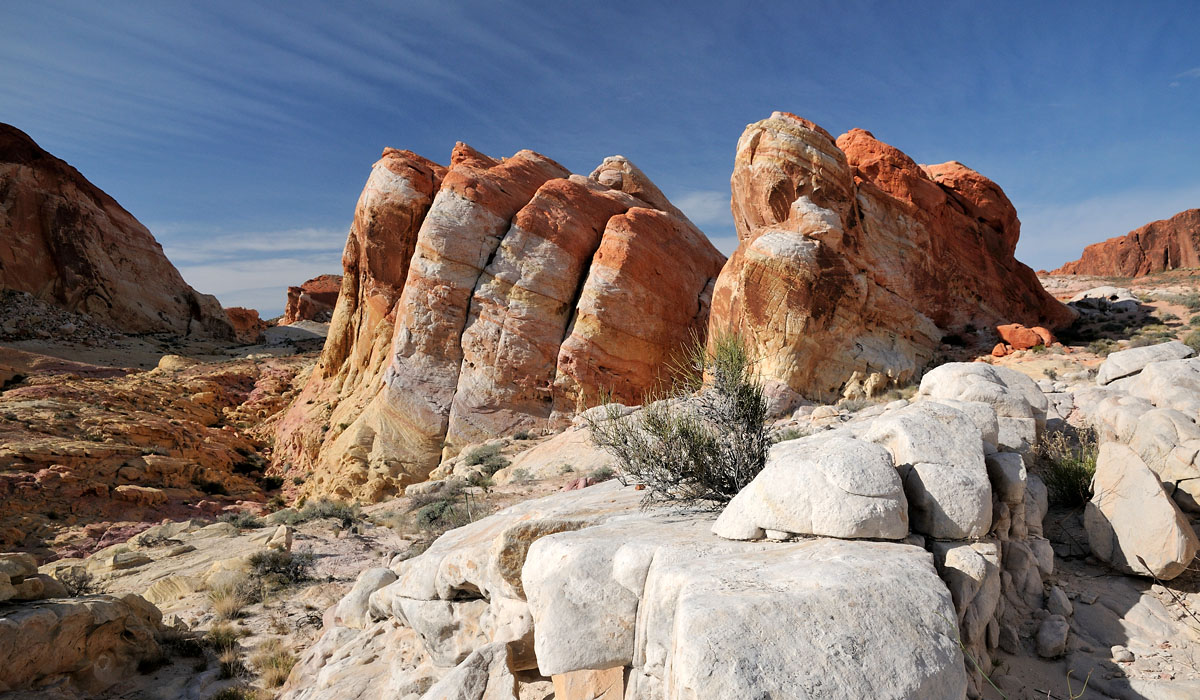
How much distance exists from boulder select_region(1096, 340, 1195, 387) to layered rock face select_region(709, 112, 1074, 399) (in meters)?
6.20

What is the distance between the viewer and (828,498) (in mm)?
3762

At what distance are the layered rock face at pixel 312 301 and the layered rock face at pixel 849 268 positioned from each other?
157 feet

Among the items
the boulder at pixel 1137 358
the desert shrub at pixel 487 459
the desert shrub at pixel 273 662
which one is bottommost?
the desert shrub at pixel 273 662

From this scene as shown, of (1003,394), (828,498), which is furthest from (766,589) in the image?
(1003,394)

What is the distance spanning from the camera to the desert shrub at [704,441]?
212 inches

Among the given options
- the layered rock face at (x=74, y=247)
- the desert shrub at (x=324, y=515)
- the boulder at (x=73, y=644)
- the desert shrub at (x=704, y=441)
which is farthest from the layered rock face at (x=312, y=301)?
the desert shrub at (x=704, y=441)

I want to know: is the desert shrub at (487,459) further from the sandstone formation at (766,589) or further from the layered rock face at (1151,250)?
the layered rock face at (1151,250)

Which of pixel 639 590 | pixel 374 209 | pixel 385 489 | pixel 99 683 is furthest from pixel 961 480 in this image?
pixel 374 209

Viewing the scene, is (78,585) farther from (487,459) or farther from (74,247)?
(74,247)

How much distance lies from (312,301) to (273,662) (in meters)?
57.3

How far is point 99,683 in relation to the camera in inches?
237

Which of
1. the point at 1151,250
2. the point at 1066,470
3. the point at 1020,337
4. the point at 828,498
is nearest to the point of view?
the point at 828,498

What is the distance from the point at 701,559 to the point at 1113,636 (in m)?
3.23

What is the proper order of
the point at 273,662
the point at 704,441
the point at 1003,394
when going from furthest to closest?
the point at 1003,394 < the point at 273,662 < the point at 704,441
